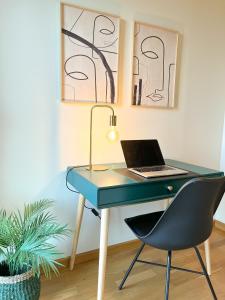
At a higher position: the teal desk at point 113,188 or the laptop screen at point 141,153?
the laptop screen at point 141,153

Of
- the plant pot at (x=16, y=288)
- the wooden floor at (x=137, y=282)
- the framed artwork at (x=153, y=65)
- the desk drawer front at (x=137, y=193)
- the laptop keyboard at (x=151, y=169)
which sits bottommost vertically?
Result: the wooden floor at (x=137, y=282)

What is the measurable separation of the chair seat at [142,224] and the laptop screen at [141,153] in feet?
1.17

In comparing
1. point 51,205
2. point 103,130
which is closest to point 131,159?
point 103,130

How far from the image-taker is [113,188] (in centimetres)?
133

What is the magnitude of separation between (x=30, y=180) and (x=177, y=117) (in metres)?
1.36

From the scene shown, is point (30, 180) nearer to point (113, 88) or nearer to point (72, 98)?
point (72, 98)

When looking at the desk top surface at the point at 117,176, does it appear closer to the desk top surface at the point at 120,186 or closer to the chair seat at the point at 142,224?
the desk top surface at the point at 120,186

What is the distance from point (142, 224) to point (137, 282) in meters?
0.51

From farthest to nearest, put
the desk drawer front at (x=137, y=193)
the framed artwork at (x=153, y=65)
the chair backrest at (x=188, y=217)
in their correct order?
the framed artwork at (x=153, y=65) → the desk drawer front at (x=137, y=193) → the chair backrest at (x=188, y=217)

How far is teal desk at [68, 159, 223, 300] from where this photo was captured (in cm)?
132

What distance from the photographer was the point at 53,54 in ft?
5.34

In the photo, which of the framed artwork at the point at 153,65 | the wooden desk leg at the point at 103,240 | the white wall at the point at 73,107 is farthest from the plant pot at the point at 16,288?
the framed artwork at the point at 153,65

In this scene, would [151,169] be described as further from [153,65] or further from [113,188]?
[153,65]

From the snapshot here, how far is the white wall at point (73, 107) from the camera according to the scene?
155cm
